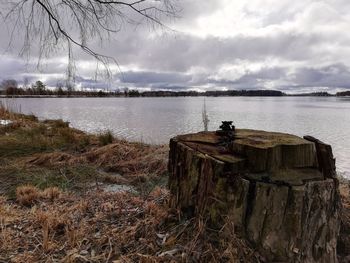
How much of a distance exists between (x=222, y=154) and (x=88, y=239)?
4.55ft

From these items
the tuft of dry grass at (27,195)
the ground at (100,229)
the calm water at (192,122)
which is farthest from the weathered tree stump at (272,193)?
the calm water at (192,122)

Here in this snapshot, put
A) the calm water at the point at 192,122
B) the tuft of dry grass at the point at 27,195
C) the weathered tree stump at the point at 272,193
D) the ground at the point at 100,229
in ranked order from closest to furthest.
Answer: the weathered tree stump at the point at 272,193, the ground at the point at 100,229, the tuft of dry grass at the point at 27,195, the calm water at the point at 192,122

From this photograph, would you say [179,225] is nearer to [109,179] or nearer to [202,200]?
[202,200]

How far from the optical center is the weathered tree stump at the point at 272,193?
2422 millimetres

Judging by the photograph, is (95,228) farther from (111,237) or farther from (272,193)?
(272,193)

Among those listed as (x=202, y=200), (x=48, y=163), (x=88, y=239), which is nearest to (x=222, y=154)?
(x=202, y=200)

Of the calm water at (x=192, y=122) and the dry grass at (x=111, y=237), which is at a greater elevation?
the dry grass at (x=111, y=237)

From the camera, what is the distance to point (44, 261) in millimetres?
2572

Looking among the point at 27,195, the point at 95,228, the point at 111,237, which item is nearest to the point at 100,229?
the point at 95,228

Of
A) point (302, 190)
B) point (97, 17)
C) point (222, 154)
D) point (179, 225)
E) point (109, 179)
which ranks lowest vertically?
point (109, 179)

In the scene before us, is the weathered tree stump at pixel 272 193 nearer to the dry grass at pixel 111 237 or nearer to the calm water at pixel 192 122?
the dry grass at pixel 111 237

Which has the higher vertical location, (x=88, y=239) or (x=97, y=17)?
(x=97, y=17)

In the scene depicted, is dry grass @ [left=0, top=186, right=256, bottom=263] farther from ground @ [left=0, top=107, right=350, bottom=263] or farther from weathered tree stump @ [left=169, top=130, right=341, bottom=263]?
weathered tree stump @ [left=169, top=130, right=341, bottom=263]

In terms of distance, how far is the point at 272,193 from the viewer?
242 centimetres
